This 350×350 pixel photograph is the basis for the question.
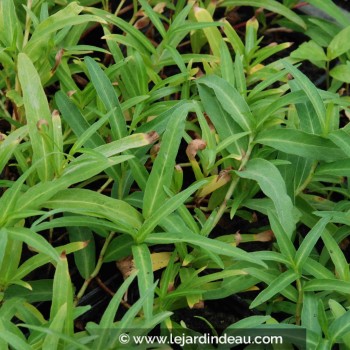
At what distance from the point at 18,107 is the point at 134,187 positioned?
0.37 meters

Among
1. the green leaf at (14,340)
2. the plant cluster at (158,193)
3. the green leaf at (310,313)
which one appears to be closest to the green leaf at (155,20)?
the plant cluster at (158,193)

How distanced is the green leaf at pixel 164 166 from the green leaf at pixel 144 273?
10cm

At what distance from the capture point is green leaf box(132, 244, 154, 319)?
4.48 feet

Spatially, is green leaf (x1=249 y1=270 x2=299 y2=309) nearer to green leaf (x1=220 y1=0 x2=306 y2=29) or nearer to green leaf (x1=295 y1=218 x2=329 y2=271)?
green leaf (x1=295 y1=218 x2=329 y2=271)

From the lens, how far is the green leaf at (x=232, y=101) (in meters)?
1.72

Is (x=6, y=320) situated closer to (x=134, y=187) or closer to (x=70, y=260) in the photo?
(x=70, y=260)

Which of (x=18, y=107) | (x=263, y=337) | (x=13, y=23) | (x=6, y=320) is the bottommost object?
(x=263, y=337)

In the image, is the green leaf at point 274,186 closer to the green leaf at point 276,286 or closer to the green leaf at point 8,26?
the green leaf at point 276,286

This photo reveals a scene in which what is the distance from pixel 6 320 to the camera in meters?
1.37

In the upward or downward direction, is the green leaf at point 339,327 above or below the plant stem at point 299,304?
above

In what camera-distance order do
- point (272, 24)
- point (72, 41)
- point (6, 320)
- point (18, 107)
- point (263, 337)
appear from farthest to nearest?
point (272, 24)
point (72, 41)
point (18, 107)
point (263, 337)
point (6, 320)

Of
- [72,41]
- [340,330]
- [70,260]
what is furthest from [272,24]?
[340,330]

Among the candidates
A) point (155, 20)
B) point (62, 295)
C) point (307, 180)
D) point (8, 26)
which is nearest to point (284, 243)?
point (307, 180)
